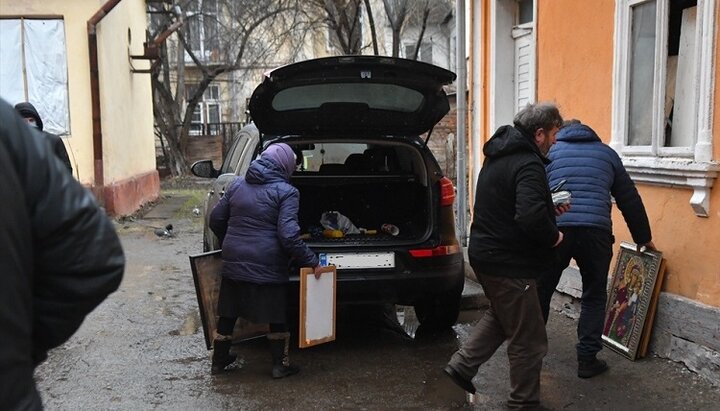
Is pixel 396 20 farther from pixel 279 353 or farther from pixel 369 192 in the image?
pixel 279 353

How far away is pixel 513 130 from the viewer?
362 cm

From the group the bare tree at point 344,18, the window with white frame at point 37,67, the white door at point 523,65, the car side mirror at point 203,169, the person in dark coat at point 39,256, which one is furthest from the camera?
the bare tree at point 344,18

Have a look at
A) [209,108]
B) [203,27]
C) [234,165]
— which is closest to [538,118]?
[234,165]

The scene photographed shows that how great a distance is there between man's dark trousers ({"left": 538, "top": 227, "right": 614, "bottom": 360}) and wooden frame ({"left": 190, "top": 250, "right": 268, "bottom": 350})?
6.47 feet

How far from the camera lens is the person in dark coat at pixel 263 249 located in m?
4.15

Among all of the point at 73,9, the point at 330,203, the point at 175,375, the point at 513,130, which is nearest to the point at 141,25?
the point at 73,9

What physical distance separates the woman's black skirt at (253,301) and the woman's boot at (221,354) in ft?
0.55

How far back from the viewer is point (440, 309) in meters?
5.12

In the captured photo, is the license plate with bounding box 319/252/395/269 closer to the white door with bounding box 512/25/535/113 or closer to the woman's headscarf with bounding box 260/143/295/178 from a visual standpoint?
the woman's headscarf with bounding box 260/143/295/178

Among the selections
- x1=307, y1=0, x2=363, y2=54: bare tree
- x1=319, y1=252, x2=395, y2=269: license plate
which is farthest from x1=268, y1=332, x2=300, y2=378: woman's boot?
x1=307, y1=0, x2=363, y2=54: bare tree

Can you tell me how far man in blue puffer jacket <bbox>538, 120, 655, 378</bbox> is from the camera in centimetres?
409

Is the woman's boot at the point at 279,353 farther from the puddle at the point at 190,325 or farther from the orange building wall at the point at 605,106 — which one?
the orange building wall at the point at 605,106

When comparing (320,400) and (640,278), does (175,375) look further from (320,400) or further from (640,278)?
(640,278)

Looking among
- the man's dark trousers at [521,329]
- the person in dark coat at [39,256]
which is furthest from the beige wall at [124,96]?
the person in dark coat at [39,256]
